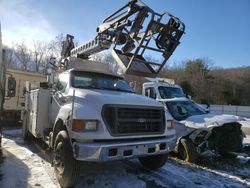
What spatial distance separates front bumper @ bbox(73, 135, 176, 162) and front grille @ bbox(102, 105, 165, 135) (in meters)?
A: 0.21

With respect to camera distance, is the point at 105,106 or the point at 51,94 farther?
the point at 51,94

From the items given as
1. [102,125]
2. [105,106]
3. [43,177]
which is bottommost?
[43,177]

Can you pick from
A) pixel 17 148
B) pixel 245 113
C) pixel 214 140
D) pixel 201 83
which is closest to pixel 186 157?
pixel 214 140

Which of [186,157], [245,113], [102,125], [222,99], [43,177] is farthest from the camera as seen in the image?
[222,99]

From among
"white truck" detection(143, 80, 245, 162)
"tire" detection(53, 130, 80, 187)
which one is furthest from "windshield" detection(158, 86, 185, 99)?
"tire" detection(53, 130, 80, 187)

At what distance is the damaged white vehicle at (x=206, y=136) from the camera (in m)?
8.21

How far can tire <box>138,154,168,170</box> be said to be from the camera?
6.83m

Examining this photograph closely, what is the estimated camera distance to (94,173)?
21.5 ft

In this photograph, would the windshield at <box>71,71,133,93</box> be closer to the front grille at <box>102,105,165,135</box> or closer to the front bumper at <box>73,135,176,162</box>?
the front grille at <box>102,105,165,135</box>

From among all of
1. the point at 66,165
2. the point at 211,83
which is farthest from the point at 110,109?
→ the point at 211,83

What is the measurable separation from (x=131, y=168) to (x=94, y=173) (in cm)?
106

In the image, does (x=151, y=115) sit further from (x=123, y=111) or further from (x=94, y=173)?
(x=94, y=173)

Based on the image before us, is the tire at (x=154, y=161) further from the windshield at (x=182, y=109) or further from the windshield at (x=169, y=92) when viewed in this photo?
the windshield at (x=169, y=92)

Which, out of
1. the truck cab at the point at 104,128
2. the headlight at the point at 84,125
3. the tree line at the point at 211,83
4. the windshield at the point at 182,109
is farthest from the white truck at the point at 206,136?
the tree line at the point at 211,83
